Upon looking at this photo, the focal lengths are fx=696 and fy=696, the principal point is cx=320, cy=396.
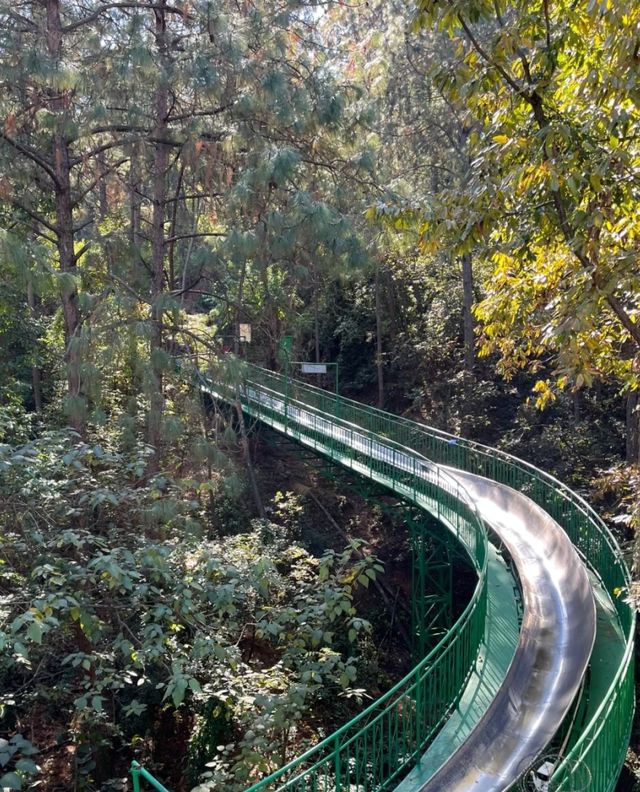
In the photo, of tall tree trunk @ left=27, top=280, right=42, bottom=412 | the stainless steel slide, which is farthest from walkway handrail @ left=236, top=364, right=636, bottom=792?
tall tree trunk @ left=27, top=280, right=42, bottom=412

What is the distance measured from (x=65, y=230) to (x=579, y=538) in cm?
900

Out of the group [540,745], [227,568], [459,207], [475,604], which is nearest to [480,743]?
[540,745]

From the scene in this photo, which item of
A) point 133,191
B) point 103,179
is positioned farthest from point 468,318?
point 103,179

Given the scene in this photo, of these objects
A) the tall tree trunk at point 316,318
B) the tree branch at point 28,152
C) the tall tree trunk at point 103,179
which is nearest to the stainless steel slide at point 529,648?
the tall tree trunk at point 103,179

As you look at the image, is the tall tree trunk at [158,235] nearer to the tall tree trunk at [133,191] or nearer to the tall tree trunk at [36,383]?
the tall tree trunk at [133,191]

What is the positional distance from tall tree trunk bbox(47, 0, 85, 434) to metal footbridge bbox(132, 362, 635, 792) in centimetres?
224

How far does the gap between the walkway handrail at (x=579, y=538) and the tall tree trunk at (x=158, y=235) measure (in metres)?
1.64

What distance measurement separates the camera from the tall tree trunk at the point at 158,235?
10.1 meters

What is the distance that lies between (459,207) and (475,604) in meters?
3.89

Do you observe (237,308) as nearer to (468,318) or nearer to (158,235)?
(158,235)

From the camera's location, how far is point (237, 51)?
10281mm

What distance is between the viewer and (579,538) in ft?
33.3

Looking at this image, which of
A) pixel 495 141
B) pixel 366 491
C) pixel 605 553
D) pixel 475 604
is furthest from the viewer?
pixel 366 491

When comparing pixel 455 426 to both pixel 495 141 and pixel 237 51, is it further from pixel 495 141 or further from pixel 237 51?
pixel 495 141
